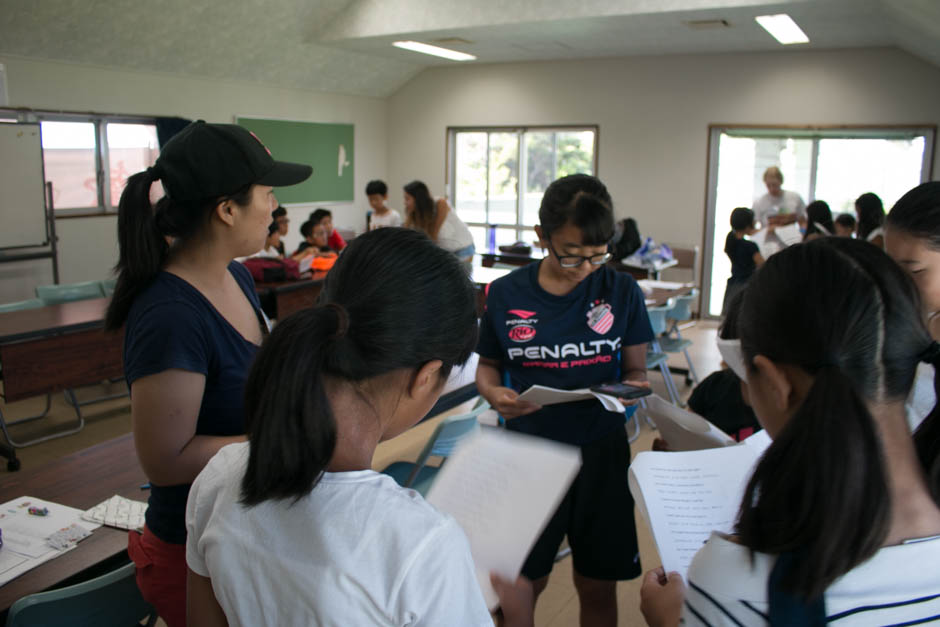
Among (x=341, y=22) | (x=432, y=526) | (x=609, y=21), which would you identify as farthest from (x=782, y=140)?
(x=432, y=526)

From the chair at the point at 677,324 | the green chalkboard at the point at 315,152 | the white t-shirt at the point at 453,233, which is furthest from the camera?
the green chalkboard at the point at 315,152

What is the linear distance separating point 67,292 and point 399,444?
9.10ft

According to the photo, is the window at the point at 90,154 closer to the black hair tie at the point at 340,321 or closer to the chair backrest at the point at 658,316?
the chair backrest at the point at 658,316

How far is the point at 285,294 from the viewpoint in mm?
5992

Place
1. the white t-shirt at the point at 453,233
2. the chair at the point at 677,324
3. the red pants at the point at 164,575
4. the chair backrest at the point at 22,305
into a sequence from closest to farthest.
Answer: the red pants at the point at 164,575 → the chair backrest at the point at 22,305 → the chair at the point at 677,324 → the white t-shirt at the point at 453,233

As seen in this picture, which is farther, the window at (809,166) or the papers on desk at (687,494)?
the window at (809,166)

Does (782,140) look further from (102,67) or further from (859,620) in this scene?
(859,620)

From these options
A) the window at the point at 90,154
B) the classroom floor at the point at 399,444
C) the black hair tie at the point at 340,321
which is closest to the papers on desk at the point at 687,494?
the black hair tie at the point at 340,321

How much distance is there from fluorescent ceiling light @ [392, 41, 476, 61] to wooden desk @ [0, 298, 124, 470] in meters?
5.25

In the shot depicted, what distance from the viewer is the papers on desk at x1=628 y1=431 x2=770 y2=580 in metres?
1.20

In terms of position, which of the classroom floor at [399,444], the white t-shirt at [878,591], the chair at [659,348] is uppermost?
the white t-shirt at [878,591]

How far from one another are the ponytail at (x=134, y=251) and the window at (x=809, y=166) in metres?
8.01

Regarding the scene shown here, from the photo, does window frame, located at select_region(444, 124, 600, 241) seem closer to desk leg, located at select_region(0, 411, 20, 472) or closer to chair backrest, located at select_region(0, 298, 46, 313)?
chair backrest, located at select_region(0, 298, 46, 313)

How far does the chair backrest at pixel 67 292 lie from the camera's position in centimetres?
519
